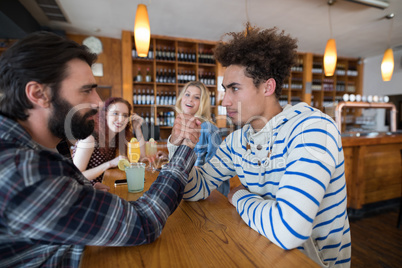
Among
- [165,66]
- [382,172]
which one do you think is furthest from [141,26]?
[382,172]

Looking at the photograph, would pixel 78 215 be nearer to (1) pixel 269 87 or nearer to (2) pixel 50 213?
(2) pixel 50 213

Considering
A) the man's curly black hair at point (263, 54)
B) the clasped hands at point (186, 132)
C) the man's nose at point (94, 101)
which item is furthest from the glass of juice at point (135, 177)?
the man's curly black hair at point (263, 54)

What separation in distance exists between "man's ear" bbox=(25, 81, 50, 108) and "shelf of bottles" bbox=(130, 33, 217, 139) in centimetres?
437

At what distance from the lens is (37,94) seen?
708 mm

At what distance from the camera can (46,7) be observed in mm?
3490

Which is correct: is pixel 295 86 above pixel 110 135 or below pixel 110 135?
above

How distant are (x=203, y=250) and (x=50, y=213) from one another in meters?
0.41

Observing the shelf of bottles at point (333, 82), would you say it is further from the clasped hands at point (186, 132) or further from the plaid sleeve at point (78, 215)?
the plaid sleeve at point (78, 215)

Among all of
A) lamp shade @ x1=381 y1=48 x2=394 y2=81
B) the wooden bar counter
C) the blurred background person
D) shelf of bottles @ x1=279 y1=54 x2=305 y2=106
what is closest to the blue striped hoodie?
the blurred background person

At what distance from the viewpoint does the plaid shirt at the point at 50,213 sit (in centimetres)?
52

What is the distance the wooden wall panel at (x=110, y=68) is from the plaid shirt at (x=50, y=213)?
470 cm

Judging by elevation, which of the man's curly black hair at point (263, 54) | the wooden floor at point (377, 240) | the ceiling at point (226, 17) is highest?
the ceiling at point (226, 17)

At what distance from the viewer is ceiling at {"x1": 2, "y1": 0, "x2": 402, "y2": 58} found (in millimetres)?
3389

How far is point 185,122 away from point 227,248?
22.0 inches
